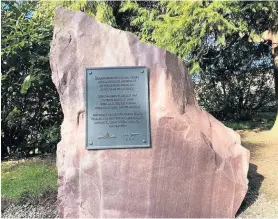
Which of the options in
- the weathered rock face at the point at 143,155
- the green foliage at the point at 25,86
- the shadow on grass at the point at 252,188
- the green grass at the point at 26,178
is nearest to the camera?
the weathered rock face at the point at 143,155

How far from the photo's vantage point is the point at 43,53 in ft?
20.9

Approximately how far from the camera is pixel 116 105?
3873 millimetres

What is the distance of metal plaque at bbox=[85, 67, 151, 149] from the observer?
12.5ft

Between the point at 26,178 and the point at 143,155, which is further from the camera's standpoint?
the point at 26,178

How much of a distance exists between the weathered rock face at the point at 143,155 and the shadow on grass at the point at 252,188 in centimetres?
33

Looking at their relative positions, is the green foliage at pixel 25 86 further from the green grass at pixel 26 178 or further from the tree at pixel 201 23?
the tree at pixel 201 23

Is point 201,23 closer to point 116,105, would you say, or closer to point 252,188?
point 252,188

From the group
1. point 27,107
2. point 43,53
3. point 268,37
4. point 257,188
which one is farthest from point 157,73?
point 268,37

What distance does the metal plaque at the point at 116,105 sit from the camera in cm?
380

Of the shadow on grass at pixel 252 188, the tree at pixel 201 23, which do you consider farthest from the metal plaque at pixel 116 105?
the tree at pixel 201 23

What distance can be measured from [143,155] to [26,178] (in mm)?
2266
